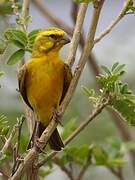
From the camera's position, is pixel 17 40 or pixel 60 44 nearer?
pixel 17 40

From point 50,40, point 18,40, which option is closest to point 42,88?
point 50,40

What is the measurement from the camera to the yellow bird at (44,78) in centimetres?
299

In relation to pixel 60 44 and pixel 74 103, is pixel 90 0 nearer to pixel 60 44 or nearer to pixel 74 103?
pixel 60 44

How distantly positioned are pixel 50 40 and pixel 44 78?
18cm

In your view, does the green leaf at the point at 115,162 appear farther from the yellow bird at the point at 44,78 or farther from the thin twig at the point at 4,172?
the thin twig at the point at 4,172

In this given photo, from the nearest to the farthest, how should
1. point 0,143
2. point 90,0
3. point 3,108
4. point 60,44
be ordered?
point 90,0 → point 0,143 → point 60,44 → point 3,108

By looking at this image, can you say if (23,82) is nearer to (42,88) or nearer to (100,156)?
(42,88)

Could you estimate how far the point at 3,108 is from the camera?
4418 mm

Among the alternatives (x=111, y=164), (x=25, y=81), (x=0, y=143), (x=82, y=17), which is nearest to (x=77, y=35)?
(x=82, y=17)

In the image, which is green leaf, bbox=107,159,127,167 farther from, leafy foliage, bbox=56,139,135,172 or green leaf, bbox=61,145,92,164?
green leaf, bbox=61,145,92,164

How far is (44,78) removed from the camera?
310 cm

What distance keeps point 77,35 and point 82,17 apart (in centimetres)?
7

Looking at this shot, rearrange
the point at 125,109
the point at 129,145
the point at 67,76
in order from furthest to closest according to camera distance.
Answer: the point at 129,145 → the point at 67,76 → the point at 125,109

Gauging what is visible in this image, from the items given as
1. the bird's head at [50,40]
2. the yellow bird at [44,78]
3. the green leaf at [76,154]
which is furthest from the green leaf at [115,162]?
the bird's head at [50,40]
